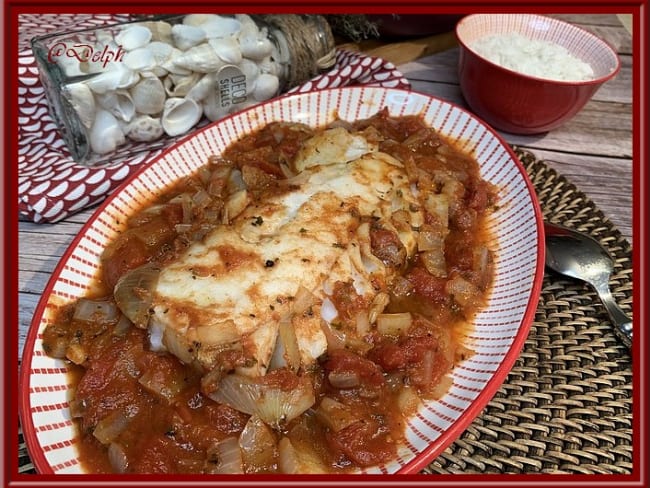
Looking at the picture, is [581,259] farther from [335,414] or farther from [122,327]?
[122,327]

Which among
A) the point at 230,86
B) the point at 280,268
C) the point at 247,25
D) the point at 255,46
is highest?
the point at 247,25

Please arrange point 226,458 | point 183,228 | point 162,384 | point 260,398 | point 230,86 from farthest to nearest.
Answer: point 230,86
point 183,228
point 162,384
point 260,398
point 226,458

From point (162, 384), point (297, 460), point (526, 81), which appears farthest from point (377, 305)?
point (526, 81)

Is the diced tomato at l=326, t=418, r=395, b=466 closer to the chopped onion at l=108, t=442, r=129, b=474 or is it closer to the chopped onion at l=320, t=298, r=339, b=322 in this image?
the chopped onion at l=320, t=298, r=339, b=322

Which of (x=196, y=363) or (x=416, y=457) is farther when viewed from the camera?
(x=196, y=363)

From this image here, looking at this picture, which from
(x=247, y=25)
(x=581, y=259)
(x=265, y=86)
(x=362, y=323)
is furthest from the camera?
(x=265, y=86)
